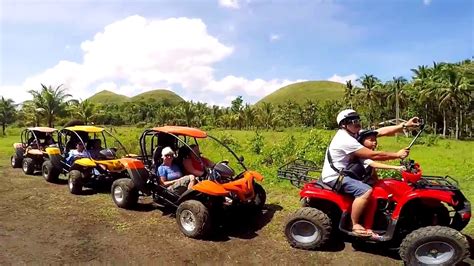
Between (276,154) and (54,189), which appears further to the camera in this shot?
(276,154)

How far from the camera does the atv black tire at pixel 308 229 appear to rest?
6.44 m

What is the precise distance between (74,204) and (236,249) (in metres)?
4.90

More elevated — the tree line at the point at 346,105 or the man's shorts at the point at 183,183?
the tree line at the point at 346,105

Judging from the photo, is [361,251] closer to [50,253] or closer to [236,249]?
[236,249]

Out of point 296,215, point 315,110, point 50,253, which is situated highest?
point 315,110

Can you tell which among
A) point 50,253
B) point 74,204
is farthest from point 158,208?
point 50,253

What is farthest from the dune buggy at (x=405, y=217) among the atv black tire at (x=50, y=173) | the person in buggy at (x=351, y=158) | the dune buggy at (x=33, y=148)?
the dune buggy at (x=33, y=148)

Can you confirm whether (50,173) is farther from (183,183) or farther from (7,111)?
(7,111)

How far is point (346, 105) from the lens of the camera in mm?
71500

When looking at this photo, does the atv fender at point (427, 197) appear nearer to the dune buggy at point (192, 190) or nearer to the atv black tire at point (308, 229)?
the atv black tire at point (308, 229)

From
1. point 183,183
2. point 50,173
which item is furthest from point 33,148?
point 183,183

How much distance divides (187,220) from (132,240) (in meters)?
0.97

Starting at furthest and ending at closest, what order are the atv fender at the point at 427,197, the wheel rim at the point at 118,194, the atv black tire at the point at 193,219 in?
the wheel rim at the point at 118,194 → the atv black tire at the point at 193,219 → the atv fender at the point at 427,197

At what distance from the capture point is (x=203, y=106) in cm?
7562
